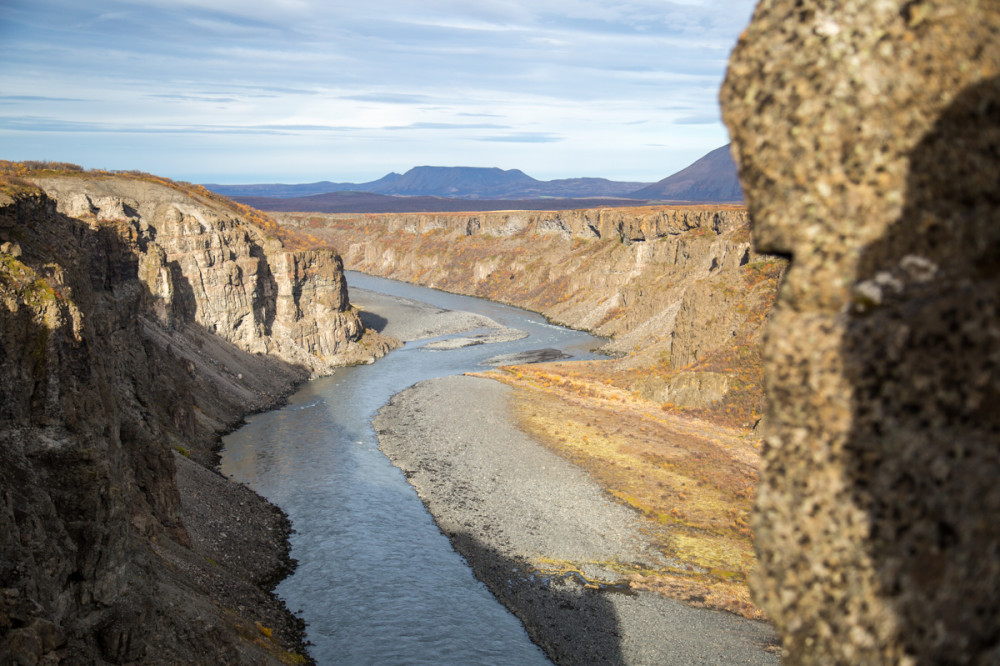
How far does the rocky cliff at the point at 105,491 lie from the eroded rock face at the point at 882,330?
37.4 feet

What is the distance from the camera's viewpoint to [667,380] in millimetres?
52156

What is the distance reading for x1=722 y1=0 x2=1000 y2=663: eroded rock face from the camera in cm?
439

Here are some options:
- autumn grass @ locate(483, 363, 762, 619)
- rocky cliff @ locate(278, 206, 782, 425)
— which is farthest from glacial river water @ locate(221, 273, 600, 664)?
rocky cliff @ locate(278, 206, 782, 425)

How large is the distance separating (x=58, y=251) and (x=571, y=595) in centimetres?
1929

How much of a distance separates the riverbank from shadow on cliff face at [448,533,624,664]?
0.04 meters

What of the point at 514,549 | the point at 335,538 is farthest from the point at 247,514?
the point at 514,549

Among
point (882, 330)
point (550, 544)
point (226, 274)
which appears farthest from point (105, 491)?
point (226, 274)

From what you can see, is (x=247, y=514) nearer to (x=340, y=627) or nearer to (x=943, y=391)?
(x=340, y=627)

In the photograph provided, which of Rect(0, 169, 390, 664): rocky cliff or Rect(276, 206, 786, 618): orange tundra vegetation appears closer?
Rect(0, 169, 390, 664): rocky cliff

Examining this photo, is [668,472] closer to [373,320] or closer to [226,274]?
[226,274]

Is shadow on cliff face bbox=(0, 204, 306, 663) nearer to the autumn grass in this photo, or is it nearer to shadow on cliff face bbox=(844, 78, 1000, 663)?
shadow on cliff face bbox=(844, 78, 1000, 663)

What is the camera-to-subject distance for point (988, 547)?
4312 mm

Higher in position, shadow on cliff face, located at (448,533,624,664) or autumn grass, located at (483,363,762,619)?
autumn grass, located at (483,363,762,619)

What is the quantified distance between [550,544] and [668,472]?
34.5ft
